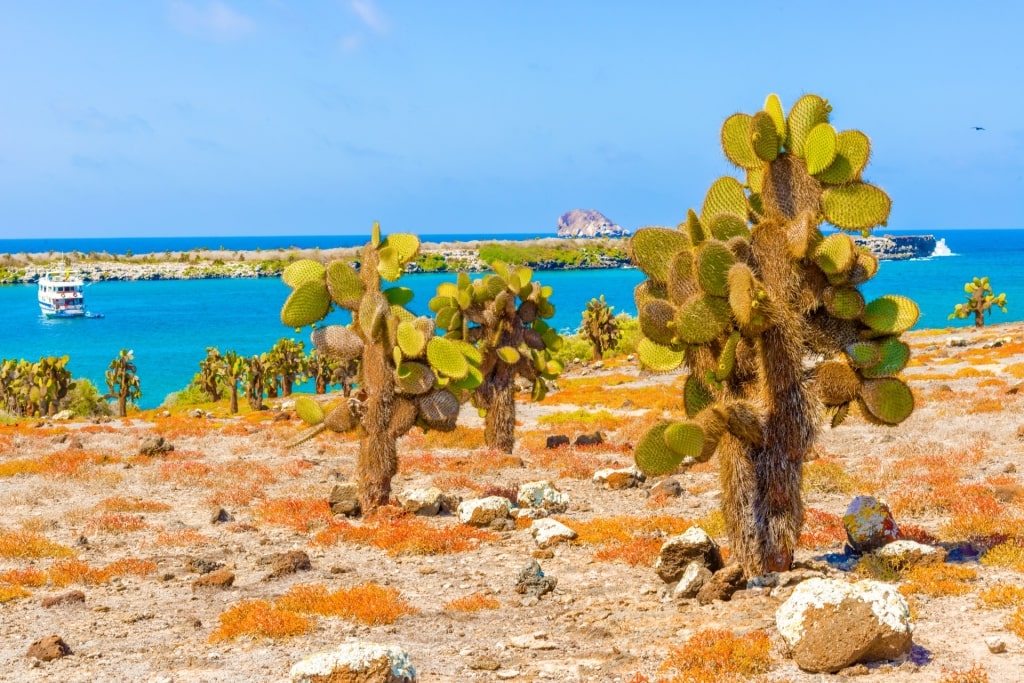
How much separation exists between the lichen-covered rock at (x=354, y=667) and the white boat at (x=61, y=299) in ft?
433

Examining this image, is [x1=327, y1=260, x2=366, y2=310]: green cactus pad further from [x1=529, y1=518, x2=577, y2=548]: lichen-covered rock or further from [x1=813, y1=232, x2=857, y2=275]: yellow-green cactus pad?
[x1=813, y1=232, x2=857, y2=275]: yellow-green cactus pad

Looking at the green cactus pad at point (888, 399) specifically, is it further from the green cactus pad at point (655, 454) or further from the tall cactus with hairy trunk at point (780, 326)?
the green cactus pad at point (655, 454)

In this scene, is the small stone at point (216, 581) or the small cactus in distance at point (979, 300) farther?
the small cactus in distance at point (979, 300)

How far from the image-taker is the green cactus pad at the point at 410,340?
16.0m

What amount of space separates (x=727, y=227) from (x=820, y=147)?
143 centimetres

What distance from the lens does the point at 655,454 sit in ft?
33.9

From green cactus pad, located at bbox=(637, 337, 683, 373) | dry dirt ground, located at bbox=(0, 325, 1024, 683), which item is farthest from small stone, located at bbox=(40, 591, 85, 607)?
green cactus pad, located at bbox=(637, 337, 683, 373)

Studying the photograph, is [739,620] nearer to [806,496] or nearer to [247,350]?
[806,496]

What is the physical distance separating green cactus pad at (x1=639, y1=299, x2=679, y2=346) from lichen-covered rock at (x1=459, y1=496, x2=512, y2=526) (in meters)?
5.75

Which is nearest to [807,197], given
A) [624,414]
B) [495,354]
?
[495,354]

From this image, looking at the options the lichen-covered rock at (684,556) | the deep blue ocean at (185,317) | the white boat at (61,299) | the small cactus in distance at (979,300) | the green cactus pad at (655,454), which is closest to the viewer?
the green cactus pad at (655,454)

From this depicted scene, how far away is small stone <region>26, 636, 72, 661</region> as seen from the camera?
942 cm

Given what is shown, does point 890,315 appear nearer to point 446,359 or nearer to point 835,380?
point 835,380

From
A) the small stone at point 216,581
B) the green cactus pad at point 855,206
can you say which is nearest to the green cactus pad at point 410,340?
the small stone at point 216,581
